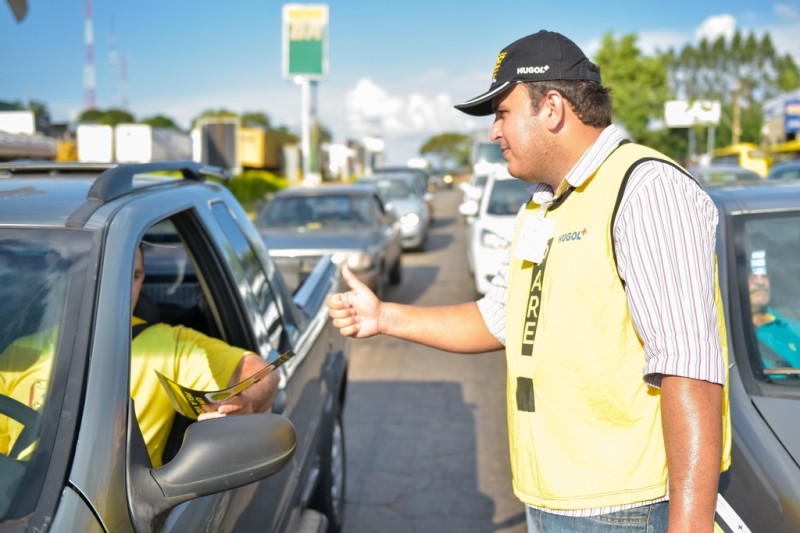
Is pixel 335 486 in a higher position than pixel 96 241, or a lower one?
lower

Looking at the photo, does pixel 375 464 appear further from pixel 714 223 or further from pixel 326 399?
pixel 714 223

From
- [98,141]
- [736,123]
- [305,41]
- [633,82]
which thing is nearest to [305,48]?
[305,41]

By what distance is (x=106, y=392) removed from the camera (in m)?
1.76

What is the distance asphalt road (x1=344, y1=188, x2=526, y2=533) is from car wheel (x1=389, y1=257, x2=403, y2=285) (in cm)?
315

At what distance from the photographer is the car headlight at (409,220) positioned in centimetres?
1641

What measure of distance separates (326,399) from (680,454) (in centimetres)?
230

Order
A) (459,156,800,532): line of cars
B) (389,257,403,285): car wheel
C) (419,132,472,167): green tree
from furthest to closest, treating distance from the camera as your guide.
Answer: (419,132,472,167): green tree < (389,257,403,285): car wheel < (459,156,800,532): line of cars

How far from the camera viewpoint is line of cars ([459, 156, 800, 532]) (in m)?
2.25

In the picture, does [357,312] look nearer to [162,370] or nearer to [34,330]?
[162,370]

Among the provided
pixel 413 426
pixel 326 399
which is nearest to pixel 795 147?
pixel 413 426

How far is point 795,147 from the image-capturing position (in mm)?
31594

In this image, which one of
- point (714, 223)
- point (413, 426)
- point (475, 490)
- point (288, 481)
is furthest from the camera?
point (413, 426)

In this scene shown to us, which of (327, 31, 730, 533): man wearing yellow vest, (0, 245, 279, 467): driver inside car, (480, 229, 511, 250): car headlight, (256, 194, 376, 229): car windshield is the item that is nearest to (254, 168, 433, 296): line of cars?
(256, 194, 376, 229): car windshield

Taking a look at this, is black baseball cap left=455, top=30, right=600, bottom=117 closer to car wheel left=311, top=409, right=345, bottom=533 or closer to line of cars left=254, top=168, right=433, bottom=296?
car wheel left=311, top=409, right=345, bottom=533
